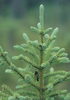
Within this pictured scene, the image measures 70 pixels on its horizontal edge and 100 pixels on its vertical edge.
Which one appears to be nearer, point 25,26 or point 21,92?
point 21,92

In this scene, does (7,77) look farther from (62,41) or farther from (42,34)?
(42,34)

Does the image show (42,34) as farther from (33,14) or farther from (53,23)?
(33,14)

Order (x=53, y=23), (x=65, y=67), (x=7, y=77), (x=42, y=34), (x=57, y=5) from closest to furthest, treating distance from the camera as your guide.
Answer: (x=42, y=34), (x=7, y=77), (x=65, y=67), (x=53, y=23), (x=57, y=5)

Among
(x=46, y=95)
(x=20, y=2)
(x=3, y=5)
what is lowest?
(x=46, y=95)

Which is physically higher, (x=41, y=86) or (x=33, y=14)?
(x=33, y=14)

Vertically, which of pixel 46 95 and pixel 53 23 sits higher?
pixel 53 23

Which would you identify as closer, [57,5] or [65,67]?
[65,67]

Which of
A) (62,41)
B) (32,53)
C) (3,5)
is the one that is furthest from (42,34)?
(3,5)

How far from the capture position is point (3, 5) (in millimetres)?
15648

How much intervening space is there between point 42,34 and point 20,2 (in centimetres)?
1604

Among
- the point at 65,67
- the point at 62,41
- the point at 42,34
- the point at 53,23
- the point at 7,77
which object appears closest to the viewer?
the point at 42,34

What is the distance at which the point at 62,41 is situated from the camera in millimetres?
10203

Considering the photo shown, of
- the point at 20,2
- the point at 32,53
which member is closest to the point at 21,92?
the point at 32,53

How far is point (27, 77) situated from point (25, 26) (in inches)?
559
